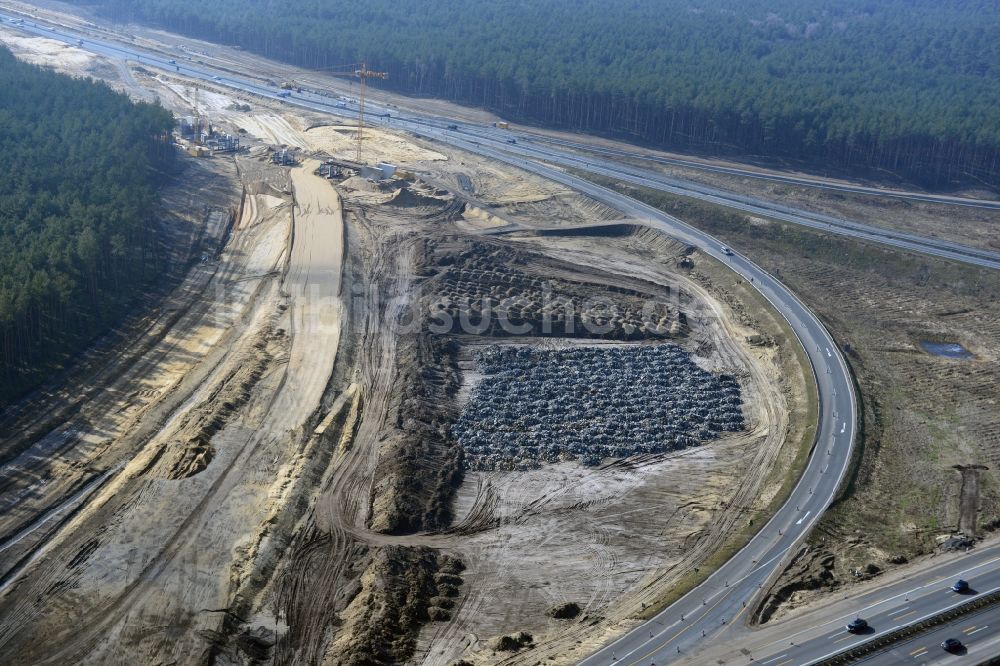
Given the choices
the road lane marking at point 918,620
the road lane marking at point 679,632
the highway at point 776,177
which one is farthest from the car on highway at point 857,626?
the highway at point 776,177

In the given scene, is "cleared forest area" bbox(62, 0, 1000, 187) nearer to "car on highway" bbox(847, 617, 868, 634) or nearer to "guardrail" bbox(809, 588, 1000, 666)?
"guardrail" bbox(809, 588, 1000, 666)

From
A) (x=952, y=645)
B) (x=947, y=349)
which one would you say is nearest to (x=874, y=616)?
(x=952, y=645)

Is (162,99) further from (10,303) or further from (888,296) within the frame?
(888,296)

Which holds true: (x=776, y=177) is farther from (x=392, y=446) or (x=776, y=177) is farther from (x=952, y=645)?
(x=952, y=645)

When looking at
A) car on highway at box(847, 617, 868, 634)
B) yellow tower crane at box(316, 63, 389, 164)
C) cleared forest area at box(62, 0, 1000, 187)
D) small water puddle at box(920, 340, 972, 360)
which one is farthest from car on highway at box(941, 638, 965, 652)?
cleared forest area at box(62, 0, 1000, 187)

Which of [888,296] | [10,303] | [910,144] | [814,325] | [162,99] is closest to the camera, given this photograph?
A: [10,303]

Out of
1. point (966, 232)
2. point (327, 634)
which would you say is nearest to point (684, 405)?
point (327, 634)

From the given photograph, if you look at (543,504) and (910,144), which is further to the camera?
(910,144)
